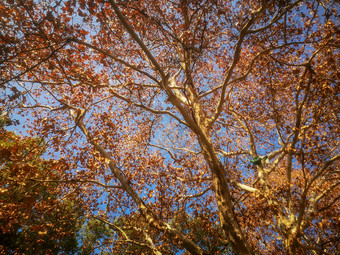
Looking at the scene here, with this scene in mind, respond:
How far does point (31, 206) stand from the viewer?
7.19m

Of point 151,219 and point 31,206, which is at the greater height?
point 31,206

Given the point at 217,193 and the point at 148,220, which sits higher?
the point at 217,193

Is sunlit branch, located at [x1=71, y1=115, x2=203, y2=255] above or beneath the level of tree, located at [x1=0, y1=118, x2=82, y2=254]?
beneath

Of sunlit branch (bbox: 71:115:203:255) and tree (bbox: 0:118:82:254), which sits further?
tree (bbox: 0:118:82:254)

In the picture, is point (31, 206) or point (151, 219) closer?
point (151, 219)

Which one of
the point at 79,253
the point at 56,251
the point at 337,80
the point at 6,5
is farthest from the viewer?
the point at 79,253

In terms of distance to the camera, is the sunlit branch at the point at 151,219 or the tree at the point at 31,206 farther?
the tree at the point at 31,206

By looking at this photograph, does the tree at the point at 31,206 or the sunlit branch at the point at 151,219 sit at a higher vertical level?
the tree at the point at 31,206

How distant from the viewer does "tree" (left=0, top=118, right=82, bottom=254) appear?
489 cm

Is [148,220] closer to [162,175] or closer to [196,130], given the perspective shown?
[196,130]

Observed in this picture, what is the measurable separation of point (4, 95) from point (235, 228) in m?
5.52

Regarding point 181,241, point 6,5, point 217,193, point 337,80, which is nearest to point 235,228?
point 217,193

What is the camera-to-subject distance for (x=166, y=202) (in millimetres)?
7090

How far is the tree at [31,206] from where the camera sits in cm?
489
